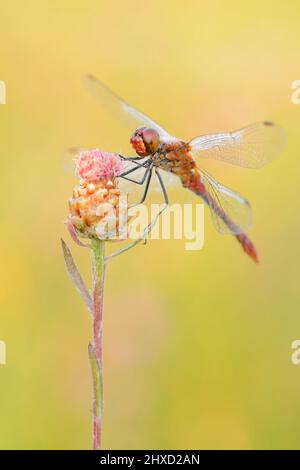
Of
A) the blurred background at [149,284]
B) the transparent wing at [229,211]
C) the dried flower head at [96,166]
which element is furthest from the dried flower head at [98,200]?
the transparent wing at [229,211]

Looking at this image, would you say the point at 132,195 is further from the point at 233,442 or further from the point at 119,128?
the point at 119,128

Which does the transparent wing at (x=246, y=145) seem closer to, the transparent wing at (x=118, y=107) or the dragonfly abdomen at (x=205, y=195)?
the dragonfly abdomen at (x=205, y=195)

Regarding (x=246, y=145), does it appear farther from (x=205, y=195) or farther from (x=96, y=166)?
(x=96, y=166)

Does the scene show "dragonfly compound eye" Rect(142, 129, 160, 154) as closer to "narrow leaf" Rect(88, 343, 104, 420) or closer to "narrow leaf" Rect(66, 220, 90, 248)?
"narrow leaf" Rect(66, 220, 90, 248)

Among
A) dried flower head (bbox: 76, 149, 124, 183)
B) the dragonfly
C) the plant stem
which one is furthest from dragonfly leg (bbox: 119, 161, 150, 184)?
the plant stem

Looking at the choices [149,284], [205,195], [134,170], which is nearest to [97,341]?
[134,170]

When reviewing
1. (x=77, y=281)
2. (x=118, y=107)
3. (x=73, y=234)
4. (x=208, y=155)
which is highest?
(x=118, y=107)

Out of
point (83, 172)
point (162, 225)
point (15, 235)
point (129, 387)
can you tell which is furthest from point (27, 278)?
point (83, 172)
